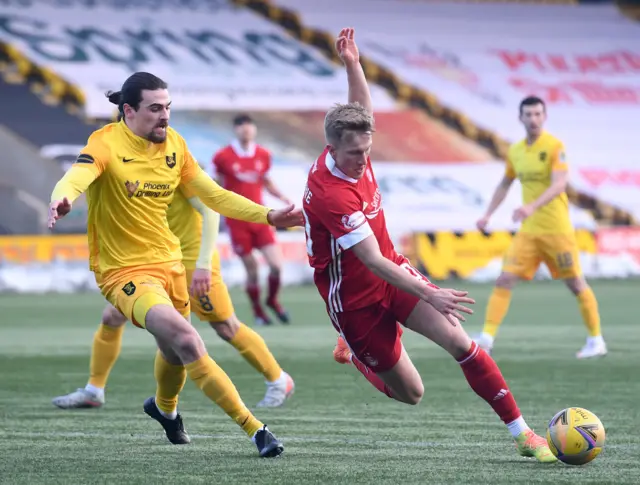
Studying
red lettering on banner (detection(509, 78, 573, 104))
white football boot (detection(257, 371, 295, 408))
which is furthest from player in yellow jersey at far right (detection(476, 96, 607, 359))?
red lettering on banner (detection(509, 78, 573, 104))

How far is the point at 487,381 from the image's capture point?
587 cm

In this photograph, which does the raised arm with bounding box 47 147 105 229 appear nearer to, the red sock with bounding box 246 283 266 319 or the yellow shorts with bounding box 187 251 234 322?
the yellow shorts with bounding box 187 251 234 322

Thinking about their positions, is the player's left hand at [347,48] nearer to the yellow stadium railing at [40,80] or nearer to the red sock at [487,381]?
the red sock at [487,381]

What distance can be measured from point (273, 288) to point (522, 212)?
16.4ft

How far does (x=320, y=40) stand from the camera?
27.6 m

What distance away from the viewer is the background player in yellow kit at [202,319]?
26.0ft

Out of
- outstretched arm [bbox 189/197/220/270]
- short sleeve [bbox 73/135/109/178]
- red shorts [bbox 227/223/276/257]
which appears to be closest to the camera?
short sleeve [bbox 73/135/109/178]

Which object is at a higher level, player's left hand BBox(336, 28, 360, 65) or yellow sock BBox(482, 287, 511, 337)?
player's left hand BBox(336, 28, 360, 65)

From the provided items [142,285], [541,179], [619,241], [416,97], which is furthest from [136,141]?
[416,97]

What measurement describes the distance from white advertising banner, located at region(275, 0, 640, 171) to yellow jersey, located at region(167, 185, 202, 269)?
20.1m

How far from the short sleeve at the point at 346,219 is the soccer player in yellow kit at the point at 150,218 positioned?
0.65m

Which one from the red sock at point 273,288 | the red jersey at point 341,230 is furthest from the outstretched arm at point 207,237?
the red sock at point 273,288

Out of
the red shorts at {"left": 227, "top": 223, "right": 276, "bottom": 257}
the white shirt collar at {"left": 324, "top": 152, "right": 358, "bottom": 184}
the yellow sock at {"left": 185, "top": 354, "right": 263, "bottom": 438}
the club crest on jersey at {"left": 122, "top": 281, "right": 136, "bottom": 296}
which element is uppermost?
the white shirt collar at {"left": 324, "top": 152, "right": 358, "bottom": 184}

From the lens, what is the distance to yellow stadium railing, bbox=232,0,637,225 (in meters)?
27.6
